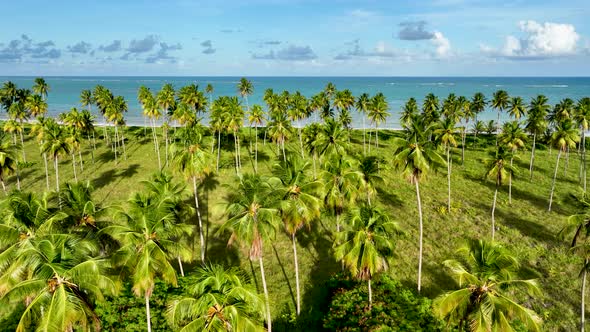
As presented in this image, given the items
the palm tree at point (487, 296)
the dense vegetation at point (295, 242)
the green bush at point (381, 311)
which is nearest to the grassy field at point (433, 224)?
the dense vegetation at point (295, 242)

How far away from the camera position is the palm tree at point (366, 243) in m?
28.4

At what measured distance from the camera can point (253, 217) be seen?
85.9 ft

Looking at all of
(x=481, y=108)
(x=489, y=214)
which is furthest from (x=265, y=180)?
(x=481, y=108)

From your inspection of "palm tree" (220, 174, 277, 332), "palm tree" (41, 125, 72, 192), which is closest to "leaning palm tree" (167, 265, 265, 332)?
"palm tree" (220, 174, 277, 332)

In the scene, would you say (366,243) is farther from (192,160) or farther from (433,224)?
(433,224)

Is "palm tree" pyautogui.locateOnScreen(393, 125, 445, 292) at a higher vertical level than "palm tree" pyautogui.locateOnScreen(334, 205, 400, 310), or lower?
higher

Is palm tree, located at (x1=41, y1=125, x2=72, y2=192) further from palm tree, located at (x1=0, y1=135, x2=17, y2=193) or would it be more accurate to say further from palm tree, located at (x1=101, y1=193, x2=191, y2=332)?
palm tree, located at (x1=101, y1=193, x2=191, y2=332)

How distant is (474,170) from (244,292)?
207 feet

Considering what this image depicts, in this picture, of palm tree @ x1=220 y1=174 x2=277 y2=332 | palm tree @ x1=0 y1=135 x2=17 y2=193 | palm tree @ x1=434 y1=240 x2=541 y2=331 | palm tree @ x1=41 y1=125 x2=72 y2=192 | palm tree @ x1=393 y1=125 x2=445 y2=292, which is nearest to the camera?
palm tree @ x1=434 y1=240 x2=541 y2=331

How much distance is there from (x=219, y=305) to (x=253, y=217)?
25.6 ft

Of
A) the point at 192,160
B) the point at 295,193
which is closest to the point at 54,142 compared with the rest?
the point at 192,160

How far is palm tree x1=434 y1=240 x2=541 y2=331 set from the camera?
19.7 metres

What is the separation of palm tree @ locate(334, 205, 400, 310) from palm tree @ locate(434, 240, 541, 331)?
724 cm

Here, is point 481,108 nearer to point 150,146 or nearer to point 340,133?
point 340,133
